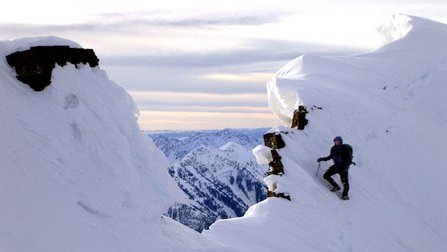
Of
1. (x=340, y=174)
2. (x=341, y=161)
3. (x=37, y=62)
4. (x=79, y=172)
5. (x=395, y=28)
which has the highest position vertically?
(x=37, y=62)

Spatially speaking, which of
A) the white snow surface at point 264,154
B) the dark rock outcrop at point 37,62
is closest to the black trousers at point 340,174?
A: the white snow surface at point 264,154

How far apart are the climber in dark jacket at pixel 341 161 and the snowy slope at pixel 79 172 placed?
24.7 feet

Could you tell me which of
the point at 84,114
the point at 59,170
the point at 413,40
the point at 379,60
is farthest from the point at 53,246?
the point at 413,40

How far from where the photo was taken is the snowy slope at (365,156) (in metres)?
17.1

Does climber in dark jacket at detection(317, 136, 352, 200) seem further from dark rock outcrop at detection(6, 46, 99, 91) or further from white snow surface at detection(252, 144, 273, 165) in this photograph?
dark rock outcrop at detection(6, 46, 99, 91)

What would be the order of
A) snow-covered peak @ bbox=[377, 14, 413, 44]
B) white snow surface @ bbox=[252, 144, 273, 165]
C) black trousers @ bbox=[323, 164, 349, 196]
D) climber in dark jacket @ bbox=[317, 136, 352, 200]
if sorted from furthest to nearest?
snow-covered peak @ bbox=[377, 14, 413, 44]
white snow surface @ bbox=[252, 144, 273, 165]
black trousers @ bbox=[323, 164, 349, 196]
climber in dark jacket @ bbox=[317, 136, 352, 200]

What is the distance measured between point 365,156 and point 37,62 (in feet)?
49.3

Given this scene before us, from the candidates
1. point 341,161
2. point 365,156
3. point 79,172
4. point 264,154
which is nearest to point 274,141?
point 264,154

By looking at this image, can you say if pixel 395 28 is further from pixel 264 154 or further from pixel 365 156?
pixel 264 154

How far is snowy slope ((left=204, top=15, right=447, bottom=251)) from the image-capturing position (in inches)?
675

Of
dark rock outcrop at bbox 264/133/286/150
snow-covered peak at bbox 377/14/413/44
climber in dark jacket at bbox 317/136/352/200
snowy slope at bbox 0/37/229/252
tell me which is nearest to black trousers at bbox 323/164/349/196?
climber in dark jacket at bbox 317/136/352/200

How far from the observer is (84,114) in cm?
1165

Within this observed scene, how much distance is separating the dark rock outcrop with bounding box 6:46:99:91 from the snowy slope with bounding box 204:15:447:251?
232 inches

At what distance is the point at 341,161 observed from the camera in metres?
19.0
